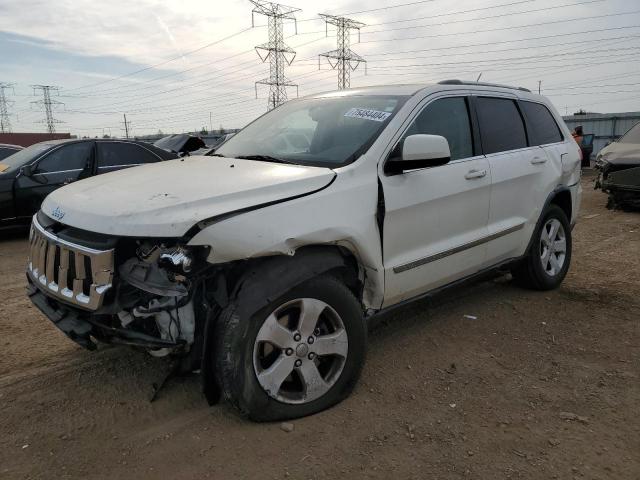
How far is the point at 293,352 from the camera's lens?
276cm

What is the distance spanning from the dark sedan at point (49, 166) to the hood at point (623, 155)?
8526 mm

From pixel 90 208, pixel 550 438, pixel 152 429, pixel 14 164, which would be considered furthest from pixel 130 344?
pixel 14 164

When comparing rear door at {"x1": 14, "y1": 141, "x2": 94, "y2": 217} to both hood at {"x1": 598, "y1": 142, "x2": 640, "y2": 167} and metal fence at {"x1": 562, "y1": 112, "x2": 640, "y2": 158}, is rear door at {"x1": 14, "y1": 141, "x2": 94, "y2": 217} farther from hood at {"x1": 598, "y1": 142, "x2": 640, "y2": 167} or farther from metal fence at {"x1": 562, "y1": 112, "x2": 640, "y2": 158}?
metal fence at {"x1": 562, "y1": 112, "x2": 640, "y2": 158}

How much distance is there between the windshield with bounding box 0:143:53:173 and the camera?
7.68 meters

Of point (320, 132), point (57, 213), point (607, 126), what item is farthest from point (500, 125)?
point (607, 126)

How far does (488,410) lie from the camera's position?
296 centimetres

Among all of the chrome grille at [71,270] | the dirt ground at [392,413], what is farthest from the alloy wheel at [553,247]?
the chrome grille at [71,270]

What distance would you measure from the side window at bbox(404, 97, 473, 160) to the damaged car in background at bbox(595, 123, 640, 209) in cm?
718

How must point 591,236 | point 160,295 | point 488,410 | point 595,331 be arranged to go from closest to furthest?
point 160,295, point 488,410, point 595,331, point 591,236

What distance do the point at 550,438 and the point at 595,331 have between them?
5.72 feet

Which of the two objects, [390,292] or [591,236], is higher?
[390,292]

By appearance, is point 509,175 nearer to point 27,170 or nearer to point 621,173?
point 27,170

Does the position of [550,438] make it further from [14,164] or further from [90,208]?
[14,164]

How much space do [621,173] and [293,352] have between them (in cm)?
917
